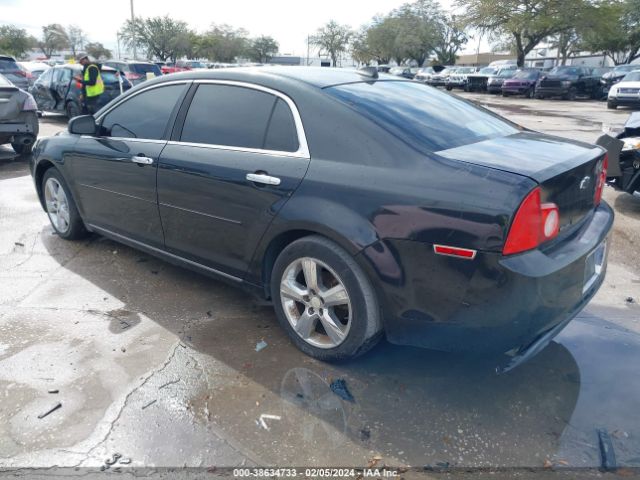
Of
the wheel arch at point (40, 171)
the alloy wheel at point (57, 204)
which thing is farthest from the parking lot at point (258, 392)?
the wheel arch at point (40, 171)

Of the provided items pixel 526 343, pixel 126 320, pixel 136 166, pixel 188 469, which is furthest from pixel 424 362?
pixel 136 166

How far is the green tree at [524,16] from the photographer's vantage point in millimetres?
39719

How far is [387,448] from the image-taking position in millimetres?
2479

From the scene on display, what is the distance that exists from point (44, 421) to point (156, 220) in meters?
1.65

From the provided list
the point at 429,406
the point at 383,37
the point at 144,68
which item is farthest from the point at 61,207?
the point at 383,37

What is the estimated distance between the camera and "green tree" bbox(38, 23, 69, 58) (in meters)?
82.0

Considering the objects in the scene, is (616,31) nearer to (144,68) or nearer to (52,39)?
(144,68)

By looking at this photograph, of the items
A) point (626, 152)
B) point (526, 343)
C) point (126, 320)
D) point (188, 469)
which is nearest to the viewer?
point (188, 469)

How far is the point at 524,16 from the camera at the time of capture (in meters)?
40.4

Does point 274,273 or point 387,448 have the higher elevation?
point 274,273

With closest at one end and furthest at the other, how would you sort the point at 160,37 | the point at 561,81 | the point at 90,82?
the point at 90,82
the point at 561,81
the point at 160,37

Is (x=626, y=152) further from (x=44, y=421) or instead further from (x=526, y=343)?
(x=44, y=421)

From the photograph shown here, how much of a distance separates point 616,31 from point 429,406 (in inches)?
1956

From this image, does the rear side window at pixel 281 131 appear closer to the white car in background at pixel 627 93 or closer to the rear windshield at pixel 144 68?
the rear windshield at pixel 144 68
